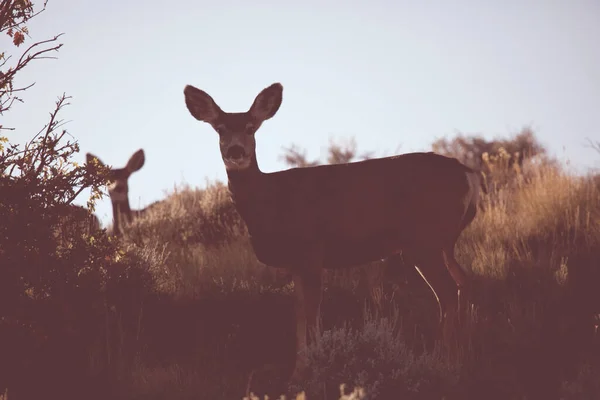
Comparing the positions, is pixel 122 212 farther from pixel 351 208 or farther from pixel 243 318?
pixel 351 208

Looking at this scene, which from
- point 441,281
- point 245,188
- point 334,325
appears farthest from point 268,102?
point 441,281

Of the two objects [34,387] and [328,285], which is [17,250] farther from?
[328,285]

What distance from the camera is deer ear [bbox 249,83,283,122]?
24.8 feet

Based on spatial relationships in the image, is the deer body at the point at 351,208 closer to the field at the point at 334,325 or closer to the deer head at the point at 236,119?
the deer head at the point at 236,119

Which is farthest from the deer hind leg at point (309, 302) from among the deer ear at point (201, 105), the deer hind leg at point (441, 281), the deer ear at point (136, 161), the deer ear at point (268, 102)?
the deer ear at point (136, 161)

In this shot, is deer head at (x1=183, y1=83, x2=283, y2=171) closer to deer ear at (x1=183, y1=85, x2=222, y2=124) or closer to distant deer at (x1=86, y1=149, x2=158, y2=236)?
deer ear at (x1=183, y1=85, x2=222, y2=124)

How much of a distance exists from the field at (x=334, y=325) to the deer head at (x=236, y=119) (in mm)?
1418

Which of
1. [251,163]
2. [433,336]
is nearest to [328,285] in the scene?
[433,336]

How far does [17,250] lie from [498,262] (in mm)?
5195

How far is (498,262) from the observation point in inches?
351

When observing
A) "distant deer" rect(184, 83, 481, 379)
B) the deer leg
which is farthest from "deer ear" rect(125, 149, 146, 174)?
the deer leg

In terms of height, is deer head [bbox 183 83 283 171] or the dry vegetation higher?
deer head [bbox 183 83 283 171]

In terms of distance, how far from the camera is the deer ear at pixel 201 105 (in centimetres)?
748

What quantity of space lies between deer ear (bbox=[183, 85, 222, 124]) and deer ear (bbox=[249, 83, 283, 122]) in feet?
1.24
